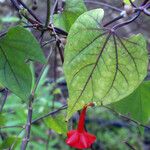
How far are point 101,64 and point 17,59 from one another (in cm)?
18

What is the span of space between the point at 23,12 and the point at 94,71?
0.85 feet

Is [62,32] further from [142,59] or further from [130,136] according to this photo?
[130,136]

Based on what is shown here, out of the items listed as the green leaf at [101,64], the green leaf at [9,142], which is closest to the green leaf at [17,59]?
the green leaf at [101,64]

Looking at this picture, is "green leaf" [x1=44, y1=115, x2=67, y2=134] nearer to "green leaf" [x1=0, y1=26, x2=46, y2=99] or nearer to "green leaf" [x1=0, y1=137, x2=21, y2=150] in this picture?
"green leaf" [x1=0, y1=137, x2=21, y2=150]

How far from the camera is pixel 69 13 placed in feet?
3.36

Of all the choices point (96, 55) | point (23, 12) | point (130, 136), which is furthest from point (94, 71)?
point (130, 136)

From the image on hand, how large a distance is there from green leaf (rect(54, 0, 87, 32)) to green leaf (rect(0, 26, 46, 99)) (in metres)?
0.21

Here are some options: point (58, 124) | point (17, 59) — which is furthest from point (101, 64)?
point (58, 124)

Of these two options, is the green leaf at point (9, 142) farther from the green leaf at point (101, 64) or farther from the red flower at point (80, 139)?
the green leaf at point (101, 64)

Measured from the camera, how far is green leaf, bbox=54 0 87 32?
3.29 ft

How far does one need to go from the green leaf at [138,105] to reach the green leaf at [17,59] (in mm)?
230

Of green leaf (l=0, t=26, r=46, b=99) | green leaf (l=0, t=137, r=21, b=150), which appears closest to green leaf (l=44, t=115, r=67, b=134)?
green leaf (l=0, t=137, r=21, b=150)

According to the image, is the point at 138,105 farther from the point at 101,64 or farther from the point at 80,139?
the point at 101,64

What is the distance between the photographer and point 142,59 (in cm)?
72
